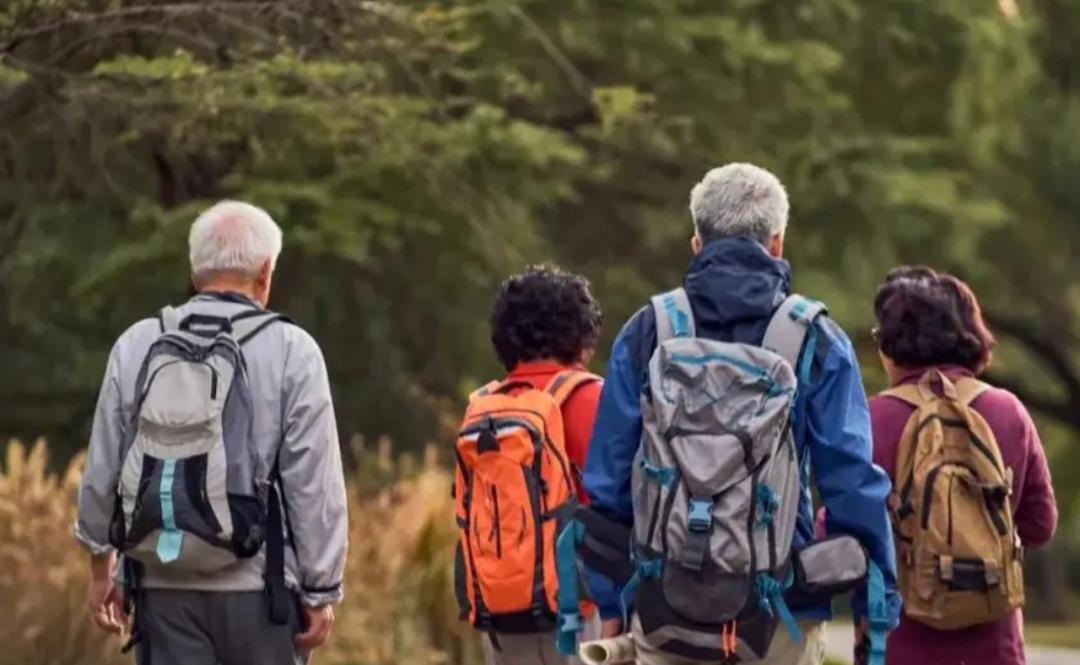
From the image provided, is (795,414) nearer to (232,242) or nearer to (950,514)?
(950,514)

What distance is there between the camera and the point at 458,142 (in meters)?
14.5

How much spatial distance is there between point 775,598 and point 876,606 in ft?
0.88

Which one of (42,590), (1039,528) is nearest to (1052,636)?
(42,590)

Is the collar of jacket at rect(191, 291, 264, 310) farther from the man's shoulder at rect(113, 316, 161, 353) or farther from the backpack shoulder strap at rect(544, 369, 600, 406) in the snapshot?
the backpack shoulder strap at rect(544, 369, 600, 406)

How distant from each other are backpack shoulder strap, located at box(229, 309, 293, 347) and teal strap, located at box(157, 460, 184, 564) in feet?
1.30

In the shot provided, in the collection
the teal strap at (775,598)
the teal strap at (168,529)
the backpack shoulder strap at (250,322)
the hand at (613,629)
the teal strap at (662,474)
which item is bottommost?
the hand at (613,629)

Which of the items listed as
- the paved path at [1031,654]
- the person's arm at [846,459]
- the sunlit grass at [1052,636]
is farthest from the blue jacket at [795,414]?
the sunlit grass at [1052,636]

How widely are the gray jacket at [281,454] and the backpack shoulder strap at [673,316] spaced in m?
1.03

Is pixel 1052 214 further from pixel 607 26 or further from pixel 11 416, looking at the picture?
pixel 11 416

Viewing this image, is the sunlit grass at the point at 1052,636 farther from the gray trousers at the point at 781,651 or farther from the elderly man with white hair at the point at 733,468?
the elderly man with white hair at the point at 733,468

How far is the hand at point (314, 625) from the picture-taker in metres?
5.70

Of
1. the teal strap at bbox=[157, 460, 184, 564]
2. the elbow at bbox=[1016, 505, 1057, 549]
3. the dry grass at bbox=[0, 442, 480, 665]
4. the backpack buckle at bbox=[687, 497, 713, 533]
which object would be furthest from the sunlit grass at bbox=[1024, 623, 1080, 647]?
the backpack buckle at bbox=[687, 497, 713, 533]

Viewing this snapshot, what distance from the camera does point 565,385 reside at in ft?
20.8

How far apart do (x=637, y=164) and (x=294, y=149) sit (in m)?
5.15
